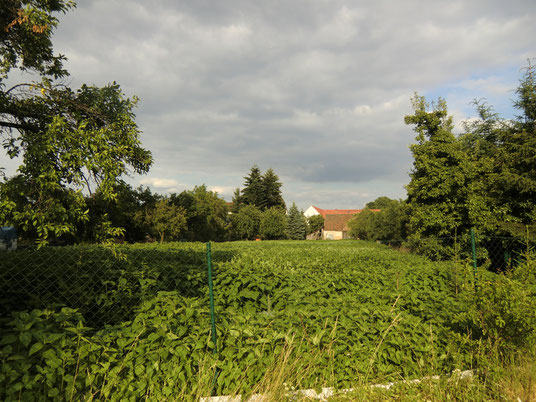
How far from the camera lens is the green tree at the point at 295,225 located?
60688 millimetres

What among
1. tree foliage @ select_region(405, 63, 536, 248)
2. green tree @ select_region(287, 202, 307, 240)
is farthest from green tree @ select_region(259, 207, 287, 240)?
tree foliage @ select_region(405, 63, 536, 248)

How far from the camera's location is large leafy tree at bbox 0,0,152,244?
11.1 ft

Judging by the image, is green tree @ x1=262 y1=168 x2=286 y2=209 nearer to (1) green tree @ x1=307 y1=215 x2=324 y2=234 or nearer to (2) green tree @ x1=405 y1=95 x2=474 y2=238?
(1) green tree @ x1=307 y1=215 x2=324 y2=234

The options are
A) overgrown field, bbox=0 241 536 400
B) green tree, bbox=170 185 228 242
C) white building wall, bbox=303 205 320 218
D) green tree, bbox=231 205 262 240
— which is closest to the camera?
overgrown field, bbox=0 241 536 400

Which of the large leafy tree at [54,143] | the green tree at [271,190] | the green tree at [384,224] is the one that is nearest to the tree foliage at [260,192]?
the green tree at [271,190]

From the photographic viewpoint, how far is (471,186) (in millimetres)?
16844

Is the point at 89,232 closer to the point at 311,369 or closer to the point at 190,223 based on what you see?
the point at 311,369

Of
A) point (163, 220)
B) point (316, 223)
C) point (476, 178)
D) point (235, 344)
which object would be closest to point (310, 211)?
point (316, 223)

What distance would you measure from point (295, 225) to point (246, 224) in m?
14.8

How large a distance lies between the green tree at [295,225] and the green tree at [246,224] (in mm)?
11026

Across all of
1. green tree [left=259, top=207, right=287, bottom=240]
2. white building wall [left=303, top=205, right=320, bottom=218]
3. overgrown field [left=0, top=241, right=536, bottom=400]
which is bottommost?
overgrown field [left=0, top=241, right=536, bottom=400]

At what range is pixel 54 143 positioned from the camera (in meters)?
3.46

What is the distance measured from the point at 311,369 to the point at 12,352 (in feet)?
9.04

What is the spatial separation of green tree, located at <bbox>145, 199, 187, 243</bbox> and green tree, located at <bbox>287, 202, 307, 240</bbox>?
32917 millimetres
